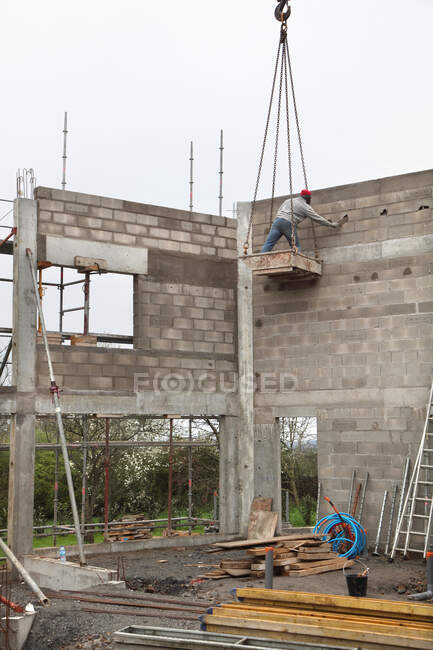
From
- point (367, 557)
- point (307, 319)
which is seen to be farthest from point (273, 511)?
point (307, 319)

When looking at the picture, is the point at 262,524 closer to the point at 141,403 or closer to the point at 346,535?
the point at 346,535

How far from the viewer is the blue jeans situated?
45.2ft

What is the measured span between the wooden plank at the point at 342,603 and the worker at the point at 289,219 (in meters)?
6.73

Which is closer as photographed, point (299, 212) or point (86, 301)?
point (86, 301)

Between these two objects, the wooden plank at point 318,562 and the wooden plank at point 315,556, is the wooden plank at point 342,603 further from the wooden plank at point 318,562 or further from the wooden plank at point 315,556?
the wooden plank at point 315,556

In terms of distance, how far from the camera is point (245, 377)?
14859 millimetres

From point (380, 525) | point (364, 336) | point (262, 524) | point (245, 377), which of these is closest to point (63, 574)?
point (262, 524)

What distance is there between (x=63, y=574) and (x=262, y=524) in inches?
167

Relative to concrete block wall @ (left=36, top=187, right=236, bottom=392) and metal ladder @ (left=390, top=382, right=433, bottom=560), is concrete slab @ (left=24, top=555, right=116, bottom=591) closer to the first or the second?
concrete block wall @ (left=36, top=187, right=236, bottom=392)

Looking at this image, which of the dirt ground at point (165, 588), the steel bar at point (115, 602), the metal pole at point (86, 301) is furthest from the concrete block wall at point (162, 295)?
the steel bar at point (115, 602)

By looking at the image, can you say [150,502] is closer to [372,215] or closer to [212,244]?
[212,244]

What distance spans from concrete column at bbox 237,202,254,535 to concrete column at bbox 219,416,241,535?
75 mm

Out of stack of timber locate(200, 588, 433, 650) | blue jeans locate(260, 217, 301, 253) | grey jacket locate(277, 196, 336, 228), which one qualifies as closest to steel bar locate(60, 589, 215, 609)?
stack of timber locate(200, 588, 433, 650)

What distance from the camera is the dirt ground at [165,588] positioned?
8609 mm
